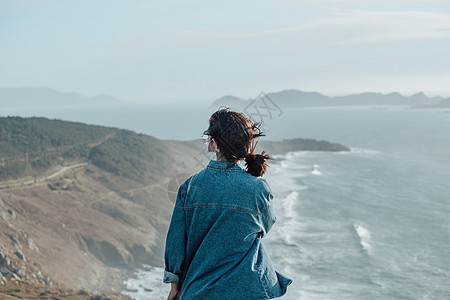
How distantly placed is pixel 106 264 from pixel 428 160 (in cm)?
5192

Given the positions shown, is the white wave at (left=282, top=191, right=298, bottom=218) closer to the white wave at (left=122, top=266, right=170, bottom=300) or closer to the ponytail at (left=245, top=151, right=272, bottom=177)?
the white wave at (left=122, top=266, right=170, bottom=300)

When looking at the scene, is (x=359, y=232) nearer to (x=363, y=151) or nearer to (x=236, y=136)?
(x=236, y=136)

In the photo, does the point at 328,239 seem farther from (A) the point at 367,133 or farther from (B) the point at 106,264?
(A) the point at 367,133

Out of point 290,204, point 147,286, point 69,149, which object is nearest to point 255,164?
point 147,286

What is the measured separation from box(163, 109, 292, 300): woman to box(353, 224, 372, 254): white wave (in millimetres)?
25489

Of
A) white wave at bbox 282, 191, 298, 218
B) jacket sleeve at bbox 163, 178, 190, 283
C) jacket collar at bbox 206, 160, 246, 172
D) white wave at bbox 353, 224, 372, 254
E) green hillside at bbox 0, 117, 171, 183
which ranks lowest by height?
white wave at bbox 353, 224, 372, 254

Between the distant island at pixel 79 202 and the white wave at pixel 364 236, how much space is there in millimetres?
11412

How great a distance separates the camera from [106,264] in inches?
1005

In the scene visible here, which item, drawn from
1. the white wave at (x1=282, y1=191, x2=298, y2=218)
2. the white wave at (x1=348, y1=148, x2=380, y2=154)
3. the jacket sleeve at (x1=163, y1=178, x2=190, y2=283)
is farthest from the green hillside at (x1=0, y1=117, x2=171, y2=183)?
the white wave at (x1=348, y1=148, x2=380, y2=154)

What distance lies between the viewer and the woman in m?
1.80

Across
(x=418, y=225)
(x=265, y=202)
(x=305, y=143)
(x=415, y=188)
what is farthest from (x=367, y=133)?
(x=265, y=202)

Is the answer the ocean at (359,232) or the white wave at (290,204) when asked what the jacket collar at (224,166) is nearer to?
the ocean at (359,232)

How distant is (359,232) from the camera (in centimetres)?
2869

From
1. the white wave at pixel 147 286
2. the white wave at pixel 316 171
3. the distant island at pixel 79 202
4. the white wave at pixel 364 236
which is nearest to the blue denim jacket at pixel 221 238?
the distant island at pixel 79 202
